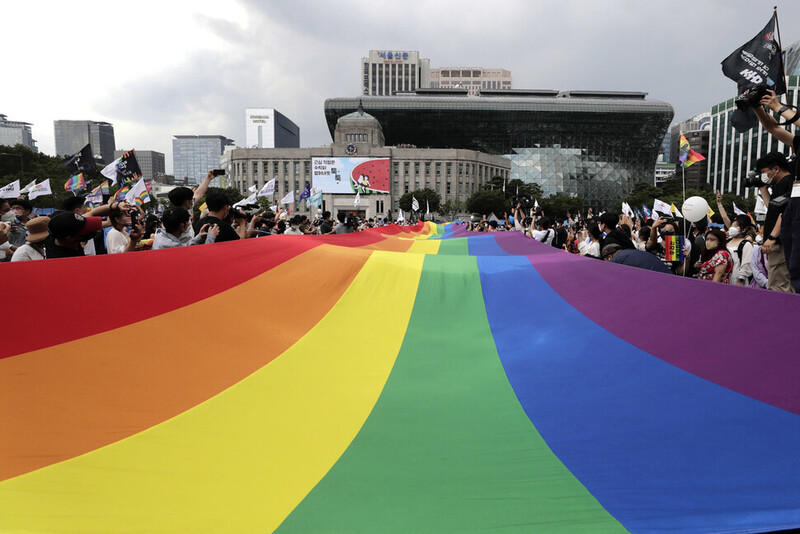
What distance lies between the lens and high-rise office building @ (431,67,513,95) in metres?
193

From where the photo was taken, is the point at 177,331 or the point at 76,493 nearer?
the point at 76,493

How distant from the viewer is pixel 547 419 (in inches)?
110

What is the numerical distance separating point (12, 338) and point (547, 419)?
309cm

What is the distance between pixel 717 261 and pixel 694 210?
9.64 feet

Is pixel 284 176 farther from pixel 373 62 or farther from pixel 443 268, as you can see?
pixel 443 268

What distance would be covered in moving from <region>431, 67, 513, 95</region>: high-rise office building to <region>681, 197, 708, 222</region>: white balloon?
19659 centimetres

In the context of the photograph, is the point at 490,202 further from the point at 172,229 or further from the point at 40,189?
the point at 172,229

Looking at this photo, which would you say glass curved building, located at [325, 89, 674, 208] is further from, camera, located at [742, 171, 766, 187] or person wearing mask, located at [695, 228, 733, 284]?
camera, located at [742, 171, 766, 187]

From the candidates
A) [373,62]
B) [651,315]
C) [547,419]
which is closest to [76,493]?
[547,419]

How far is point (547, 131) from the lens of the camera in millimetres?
119500

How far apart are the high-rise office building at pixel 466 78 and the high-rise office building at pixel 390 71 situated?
15.8 metres

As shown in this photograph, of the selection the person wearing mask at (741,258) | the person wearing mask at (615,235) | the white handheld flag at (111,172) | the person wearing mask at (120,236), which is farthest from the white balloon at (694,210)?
the white handheld flag at (111,172)

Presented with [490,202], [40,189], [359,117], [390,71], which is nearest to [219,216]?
[40,189]

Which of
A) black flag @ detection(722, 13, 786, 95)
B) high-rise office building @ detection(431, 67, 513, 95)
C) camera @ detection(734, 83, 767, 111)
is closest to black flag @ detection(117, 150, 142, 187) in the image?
black flag @ detection(722, 13, 786, 95)
